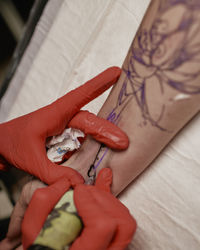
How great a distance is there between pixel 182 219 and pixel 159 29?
760 mm

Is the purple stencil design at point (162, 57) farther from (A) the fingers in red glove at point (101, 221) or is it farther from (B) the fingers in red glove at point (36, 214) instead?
(B) the fingers in red glove at point (36, 214)

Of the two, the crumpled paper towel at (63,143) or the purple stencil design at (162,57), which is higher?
the purple stencil design at (162,57)

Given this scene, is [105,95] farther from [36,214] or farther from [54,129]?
[36,214]

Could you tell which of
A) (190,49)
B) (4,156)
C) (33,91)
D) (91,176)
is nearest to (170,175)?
(91,176)

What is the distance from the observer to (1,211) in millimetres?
1295

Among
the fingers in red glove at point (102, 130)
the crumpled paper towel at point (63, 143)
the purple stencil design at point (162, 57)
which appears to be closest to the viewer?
the purple stencil design at point (162, 57)

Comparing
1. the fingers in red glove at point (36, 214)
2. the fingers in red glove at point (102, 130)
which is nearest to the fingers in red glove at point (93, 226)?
the fingers in red glove at point (36, 214)

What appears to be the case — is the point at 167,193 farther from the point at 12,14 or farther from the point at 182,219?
the point at 12,14

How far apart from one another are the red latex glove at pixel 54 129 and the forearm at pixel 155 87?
0.06m

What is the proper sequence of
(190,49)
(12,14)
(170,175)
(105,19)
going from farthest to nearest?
(12,14) → (105,19) → (170,175) → (190,49)

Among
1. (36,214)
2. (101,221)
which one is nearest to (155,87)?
(101,221)

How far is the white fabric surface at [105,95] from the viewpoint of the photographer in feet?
2.92

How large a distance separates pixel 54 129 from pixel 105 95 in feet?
1.00

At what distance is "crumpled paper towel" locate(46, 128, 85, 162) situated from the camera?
95 cm
